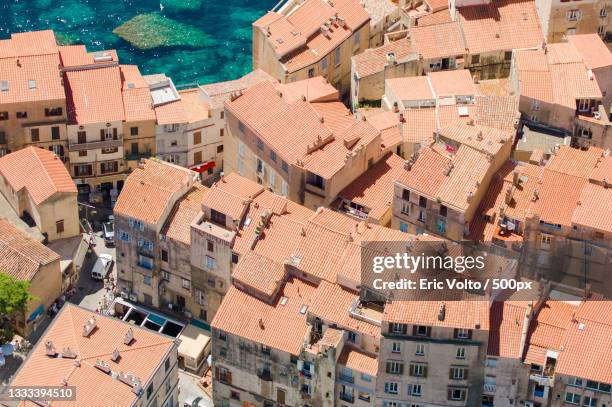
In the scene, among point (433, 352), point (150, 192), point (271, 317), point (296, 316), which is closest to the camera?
point (433, 352)

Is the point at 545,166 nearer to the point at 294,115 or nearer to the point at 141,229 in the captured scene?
the point at 294,115

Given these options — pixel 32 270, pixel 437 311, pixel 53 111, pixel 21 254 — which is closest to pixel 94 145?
pixel 53 111

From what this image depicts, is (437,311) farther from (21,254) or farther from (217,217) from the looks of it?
(21,254)

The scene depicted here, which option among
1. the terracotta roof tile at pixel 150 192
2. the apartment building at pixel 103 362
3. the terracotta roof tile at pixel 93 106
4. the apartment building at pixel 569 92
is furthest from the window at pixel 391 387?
the terracotta roof tile at pixel 93 106

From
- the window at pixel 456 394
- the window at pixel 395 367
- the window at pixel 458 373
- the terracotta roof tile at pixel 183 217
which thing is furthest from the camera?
the terracotta roof tile at pixel 183 217

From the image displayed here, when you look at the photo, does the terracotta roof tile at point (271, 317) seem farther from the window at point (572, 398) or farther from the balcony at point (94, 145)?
the balcony at point (94, 145)
